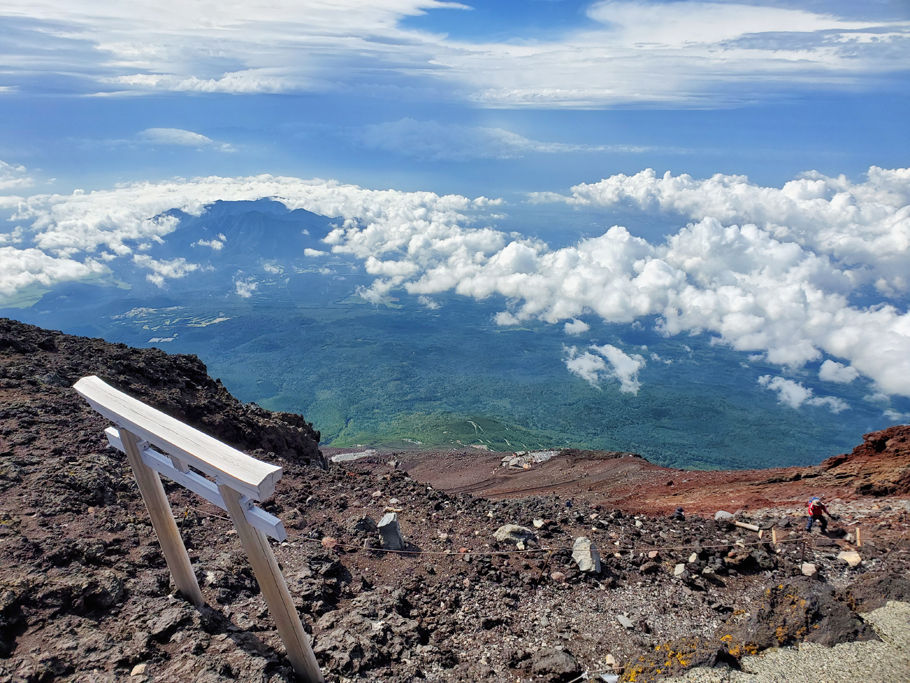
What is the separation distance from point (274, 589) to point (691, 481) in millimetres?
25974

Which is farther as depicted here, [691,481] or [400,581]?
[691,481]

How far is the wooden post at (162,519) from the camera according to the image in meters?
5.77

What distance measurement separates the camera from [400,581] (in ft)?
29.9

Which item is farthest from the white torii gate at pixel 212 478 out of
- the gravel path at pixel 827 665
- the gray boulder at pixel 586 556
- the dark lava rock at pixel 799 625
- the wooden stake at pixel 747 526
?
the wooden stake at pixel 747 526

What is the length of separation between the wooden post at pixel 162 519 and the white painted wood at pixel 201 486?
0.46 feet

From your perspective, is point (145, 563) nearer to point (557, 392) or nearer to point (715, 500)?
point (715, 500)

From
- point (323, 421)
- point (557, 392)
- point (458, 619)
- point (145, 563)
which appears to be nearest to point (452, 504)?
point (458, 619)

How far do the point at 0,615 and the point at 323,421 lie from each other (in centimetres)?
14540

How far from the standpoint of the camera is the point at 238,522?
4.94 meters

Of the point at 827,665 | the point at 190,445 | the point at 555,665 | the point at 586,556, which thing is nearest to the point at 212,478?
the point at 190,445

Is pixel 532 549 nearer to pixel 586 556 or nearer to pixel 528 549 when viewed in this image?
pixel 528 549

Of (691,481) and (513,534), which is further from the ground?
(513,534)

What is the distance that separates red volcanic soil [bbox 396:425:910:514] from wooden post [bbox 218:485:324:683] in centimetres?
1521

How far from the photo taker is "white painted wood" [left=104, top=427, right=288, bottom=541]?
475cm
